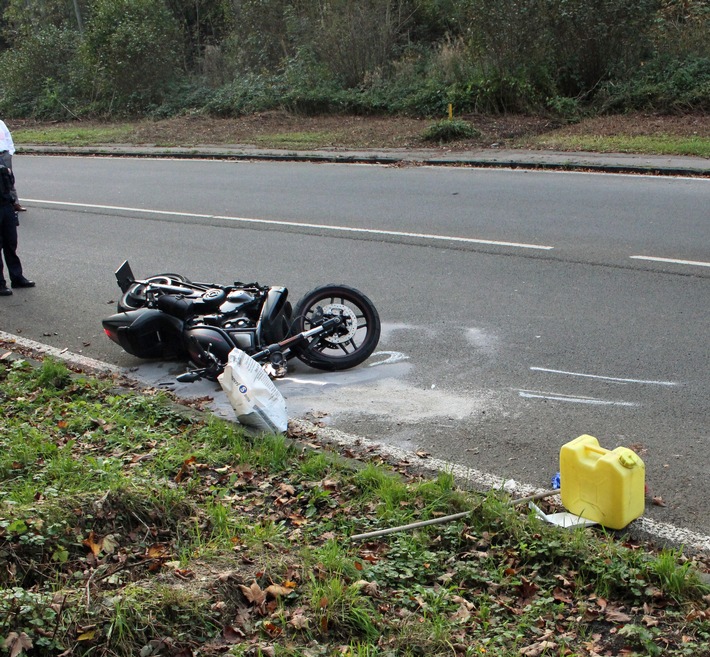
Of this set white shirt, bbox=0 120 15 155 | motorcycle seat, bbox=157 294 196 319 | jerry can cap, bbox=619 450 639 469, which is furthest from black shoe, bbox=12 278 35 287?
jerry can cap, bbox=619 450 639 469

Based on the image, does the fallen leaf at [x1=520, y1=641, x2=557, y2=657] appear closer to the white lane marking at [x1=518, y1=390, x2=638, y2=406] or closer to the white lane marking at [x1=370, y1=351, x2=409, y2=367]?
the white lane marking at [x1=518, y1=390, x2=638, y2=406]

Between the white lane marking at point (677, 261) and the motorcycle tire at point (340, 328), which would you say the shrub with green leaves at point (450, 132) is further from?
the motorcycle tire at point (340, 328)

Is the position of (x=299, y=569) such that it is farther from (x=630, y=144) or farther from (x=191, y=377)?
(x=630, y=144)

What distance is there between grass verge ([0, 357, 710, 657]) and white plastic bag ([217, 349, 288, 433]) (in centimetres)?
42

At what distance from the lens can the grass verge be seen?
3732 millimetres

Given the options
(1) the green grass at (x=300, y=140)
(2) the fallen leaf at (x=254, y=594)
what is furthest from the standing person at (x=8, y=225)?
(1) the green grass at (x=300, y=140)

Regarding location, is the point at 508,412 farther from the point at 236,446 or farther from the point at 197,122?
the point at 197,122

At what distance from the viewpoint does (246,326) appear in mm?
7109

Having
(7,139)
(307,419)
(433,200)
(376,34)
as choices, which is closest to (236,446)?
(307,419)

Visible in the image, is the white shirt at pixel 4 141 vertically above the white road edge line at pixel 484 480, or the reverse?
the white shirt at pixel 4 141

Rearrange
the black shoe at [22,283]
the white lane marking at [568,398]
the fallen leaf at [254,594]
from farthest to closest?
the black shoe at [22,283], the white lane marking at [568,398], the fallen leaf at [254,594]

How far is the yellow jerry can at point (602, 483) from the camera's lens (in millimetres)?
4602

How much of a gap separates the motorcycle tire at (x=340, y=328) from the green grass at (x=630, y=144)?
10.7 meters

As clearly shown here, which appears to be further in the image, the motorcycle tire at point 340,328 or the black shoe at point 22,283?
the black shoe at point 22,283
